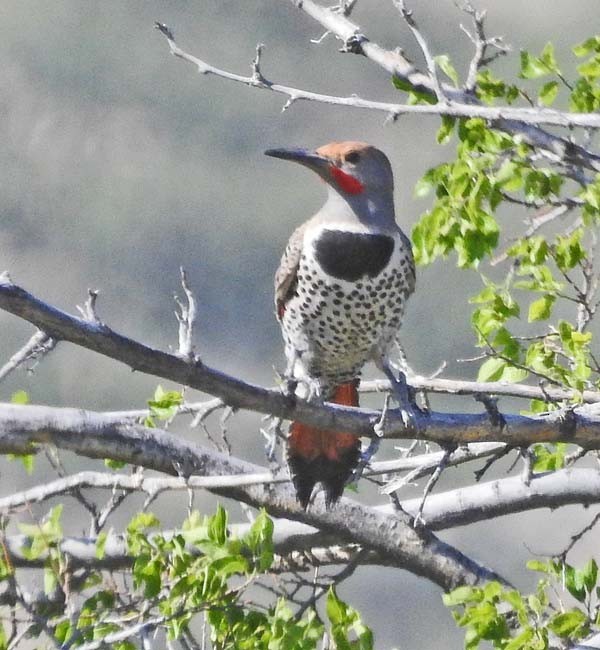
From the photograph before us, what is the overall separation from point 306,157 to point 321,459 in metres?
0.90

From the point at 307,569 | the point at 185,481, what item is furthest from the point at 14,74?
the point at 185,481

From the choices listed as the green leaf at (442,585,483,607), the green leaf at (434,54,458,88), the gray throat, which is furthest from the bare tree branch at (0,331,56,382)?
the gray throat

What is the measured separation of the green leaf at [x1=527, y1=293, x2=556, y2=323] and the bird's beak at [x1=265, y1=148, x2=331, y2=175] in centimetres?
84

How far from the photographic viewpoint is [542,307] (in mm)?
3680

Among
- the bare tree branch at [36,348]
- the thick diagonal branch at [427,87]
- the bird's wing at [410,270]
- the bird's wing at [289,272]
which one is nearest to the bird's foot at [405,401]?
the bird's wing at [410,270]

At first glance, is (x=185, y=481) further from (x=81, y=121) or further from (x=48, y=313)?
(x=81, y=121)

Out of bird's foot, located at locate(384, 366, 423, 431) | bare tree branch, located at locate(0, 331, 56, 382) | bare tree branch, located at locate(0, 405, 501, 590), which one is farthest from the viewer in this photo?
bird's foot, located at locate(384, 366, 423, 431)

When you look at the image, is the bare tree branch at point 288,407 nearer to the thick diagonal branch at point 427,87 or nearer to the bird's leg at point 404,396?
the bird's leg at point 404,396

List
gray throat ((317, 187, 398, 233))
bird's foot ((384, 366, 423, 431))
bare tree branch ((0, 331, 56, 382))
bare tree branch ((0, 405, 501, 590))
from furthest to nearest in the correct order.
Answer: gray throat ((317, 187, 398, 233)) < bird's foot ((384, 366, 423, 431)) < bare tree branch ((0, 405, 501, 590)) < bare tree branch ((0, 331, 56, 382))

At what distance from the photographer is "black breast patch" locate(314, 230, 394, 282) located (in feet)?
13.1

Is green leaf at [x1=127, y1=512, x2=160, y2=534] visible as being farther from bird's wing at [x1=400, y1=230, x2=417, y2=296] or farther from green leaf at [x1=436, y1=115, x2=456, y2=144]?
green leaf at [x1=436, y1=115, x2=456, y2=144]

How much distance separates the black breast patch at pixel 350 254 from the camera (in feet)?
13.1

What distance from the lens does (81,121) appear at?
644 centimetres

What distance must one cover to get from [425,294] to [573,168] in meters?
2.44
